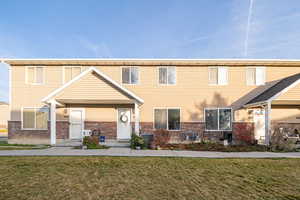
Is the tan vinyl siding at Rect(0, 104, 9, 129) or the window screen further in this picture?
the tan vinyl siding at Rect(0, 104, 9, 129)

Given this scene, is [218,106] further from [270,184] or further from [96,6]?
[96,6]

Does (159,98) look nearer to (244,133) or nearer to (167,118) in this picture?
(167,118)

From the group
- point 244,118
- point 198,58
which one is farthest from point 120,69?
point 244,118

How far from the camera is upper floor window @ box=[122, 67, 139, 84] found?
50.0 ft

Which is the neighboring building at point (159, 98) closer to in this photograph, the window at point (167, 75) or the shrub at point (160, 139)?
the window at point (167, 75)

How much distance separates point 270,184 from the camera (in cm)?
582

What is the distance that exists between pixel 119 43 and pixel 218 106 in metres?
13.2

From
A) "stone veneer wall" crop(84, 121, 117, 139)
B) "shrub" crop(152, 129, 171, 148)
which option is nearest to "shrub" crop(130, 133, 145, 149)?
"shrub" crop(152, 129, 171, 148)

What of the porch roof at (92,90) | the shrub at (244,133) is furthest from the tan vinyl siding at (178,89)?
the porch roof at (92,90)

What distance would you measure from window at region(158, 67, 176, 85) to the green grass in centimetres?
735

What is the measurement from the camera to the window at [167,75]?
50.0 feet

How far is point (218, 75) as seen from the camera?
15.2 m

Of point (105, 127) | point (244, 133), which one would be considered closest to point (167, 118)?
point (105, 127)

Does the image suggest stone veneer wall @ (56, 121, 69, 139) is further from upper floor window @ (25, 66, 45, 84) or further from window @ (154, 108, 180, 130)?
window @ (154, 108, 180, 130)
